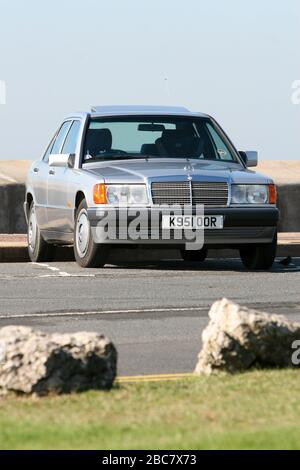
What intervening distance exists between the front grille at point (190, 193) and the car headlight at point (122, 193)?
14cm

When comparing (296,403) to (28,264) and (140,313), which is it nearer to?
(140,313)

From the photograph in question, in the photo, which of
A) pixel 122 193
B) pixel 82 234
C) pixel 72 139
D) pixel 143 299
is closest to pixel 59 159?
pixel 72 139

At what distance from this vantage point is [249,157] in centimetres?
1725

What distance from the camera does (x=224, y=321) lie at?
816cm

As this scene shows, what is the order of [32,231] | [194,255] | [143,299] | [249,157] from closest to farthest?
[143,299], [249,157], [194,255], [32,231]

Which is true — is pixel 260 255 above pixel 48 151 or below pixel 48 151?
below

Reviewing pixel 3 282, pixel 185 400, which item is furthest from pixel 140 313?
pixel 185 400

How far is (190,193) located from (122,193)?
0.73 m

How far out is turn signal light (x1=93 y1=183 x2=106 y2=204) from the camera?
618 inches

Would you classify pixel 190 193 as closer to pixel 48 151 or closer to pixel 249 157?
pixel 249 157

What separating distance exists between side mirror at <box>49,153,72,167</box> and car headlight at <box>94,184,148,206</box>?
103cm

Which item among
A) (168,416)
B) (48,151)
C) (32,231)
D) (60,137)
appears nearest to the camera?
(168,416)

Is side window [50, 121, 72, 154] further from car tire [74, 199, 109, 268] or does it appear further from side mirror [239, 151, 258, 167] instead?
side mirror [239, 151, 258, 167]

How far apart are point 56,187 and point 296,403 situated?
402 inches
